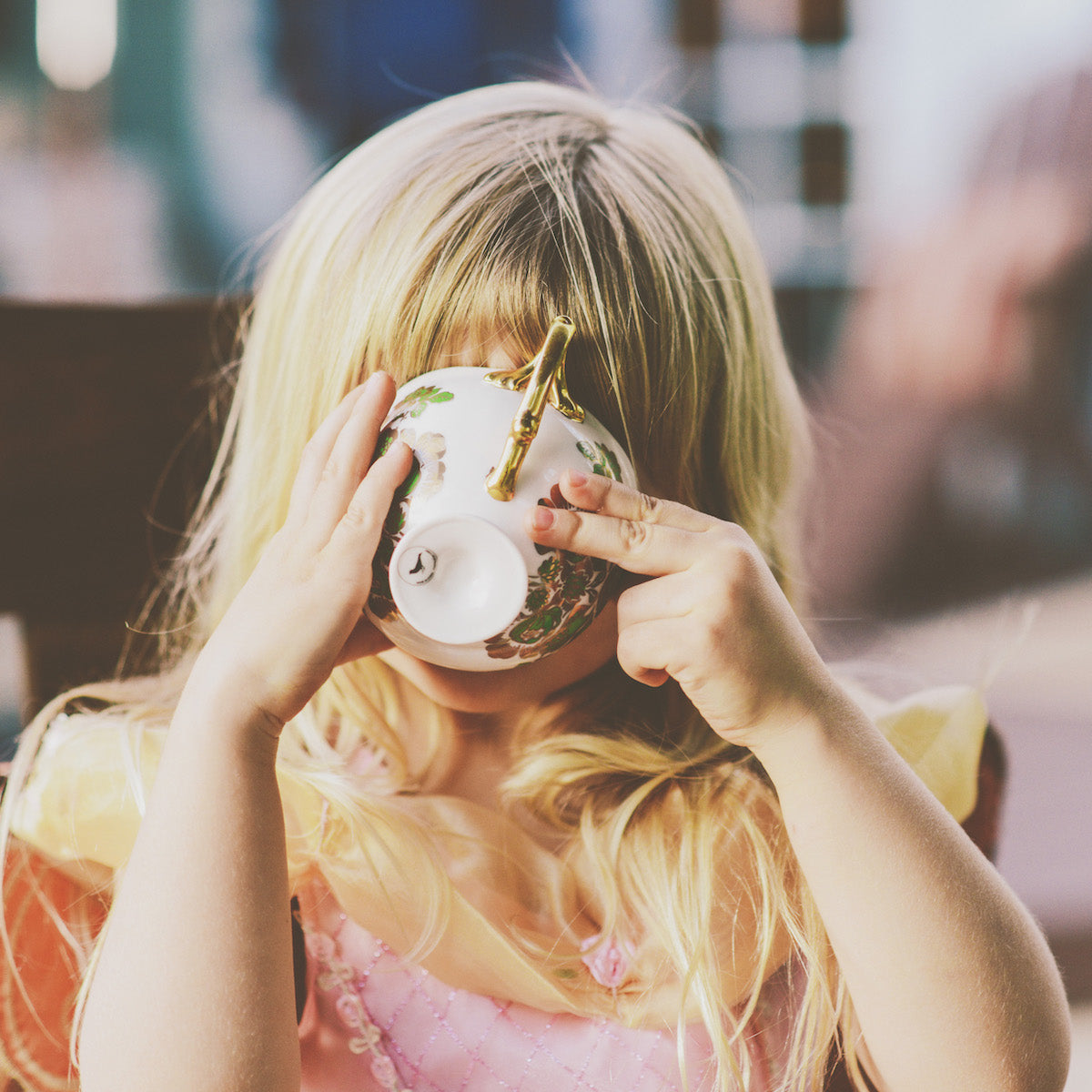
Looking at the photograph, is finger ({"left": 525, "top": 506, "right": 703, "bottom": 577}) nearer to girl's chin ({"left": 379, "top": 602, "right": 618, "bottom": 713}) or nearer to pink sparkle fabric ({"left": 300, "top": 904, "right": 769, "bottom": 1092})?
girl's chin ({"left": 379, "top": 602, "right": 618, "bottom": 713})

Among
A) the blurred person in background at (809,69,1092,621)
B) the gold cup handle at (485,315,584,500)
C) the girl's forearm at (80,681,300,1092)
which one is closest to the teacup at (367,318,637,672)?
the gold cup handle at (485,315,584,500)

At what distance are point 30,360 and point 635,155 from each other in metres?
0.57

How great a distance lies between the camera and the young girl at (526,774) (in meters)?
0.54

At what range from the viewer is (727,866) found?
0.67 m

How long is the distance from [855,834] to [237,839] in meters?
0.34

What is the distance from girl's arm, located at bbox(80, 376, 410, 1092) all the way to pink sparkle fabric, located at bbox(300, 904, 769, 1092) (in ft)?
0.45

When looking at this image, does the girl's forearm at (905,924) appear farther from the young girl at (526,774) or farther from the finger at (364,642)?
the finger at (364,642)

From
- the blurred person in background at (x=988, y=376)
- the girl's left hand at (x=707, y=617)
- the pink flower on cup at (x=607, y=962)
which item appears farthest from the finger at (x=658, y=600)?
the blurred person in background at (x=988, y=376)

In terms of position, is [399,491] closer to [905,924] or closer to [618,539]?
[618,539]

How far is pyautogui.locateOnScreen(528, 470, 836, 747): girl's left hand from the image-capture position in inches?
20.9

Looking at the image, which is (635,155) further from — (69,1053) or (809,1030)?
(69,1053)

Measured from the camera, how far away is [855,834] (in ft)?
1.83

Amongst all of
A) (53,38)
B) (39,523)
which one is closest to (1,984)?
(39,523)

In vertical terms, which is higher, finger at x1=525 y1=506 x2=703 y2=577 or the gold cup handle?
the gold cup handle
